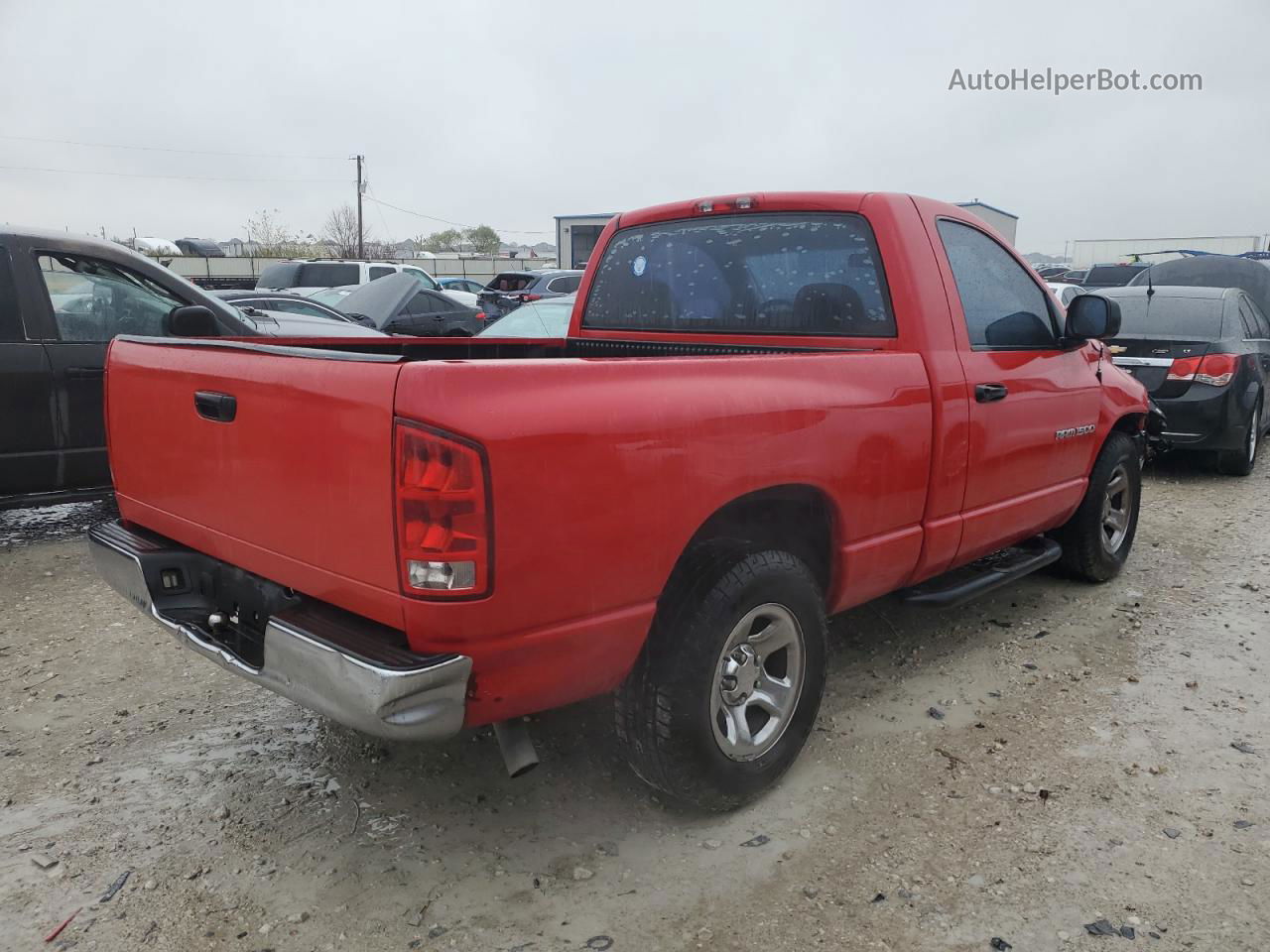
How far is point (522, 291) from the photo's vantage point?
69.9 feet

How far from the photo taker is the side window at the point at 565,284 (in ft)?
66.8

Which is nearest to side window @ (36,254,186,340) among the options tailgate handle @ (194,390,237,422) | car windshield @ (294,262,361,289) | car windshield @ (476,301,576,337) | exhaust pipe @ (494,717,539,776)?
car windshield @ (476,301,576,337)

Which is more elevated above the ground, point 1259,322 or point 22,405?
point 1259,322

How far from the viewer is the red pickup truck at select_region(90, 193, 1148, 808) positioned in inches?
81.5

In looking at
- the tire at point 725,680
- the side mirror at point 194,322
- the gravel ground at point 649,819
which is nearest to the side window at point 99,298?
the side mirror at point 194,322

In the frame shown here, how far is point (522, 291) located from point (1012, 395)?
60.8 feet

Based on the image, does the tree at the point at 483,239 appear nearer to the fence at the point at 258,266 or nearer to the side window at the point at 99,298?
the fence at the point at 258,266

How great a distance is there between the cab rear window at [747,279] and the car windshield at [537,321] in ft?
13.0

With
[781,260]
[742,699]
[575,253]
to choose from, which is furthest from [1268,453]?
[575,253]

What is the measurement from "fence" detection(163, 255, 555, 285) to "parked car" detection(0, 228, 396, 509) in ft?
79.2

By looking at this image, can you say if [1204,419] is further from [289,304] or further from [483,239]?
[483,239]

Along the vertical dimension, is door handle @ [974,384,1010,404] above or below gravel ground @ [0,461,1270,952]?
above

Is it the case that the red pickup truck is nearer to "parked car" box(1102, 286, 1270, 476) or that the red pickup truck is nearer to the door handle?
the door handle

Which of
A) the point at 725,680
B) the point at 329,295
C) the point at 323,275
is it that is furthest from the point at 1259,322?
the point at 323,275
